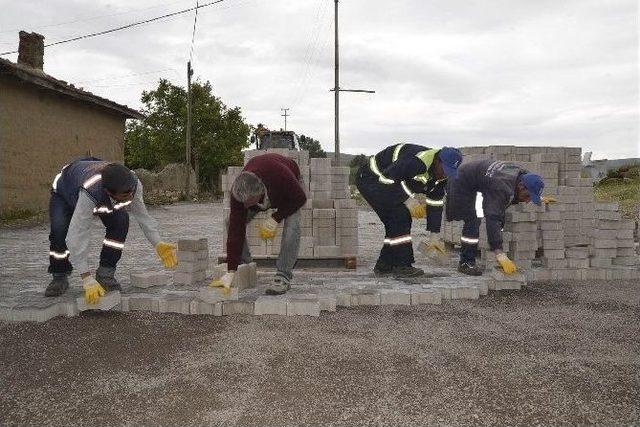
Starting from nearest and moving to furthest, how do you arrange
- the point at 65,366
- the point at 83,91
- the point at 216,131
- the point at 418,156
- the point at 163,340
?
the point at 65,366, the point at 163,340, the point at 418,156, the point at 83,91, the point at 216,131

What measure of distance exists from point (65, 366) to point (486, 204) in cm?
436

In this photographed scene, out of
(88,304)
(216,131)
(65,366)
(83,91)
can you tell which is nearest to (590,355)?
(65,366)

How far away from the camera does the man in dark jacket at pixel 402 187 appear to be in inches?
208

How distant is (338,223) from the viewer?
241 inches

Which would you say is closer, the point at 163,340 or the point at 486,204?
the point at 163,340

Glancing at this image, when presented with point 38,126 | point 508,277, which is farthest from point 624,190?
point 38,126

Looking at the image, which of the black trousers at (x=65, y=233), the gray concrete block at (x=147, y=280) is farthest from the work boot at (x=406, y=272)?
the black trousers at (x=65, y=233)

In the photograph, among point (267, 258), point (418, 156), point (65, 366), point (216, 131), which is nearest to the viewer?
point (65, 366)

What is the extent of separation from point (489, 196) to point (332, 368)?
3.31 meters

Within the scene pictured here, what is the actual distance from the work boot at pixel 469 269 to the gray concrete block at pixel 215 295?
2821 mm

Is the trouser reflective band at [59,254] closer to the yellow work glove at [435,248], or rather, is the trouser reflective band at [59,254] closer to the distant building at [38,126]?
the yellow work glove at [435,248]

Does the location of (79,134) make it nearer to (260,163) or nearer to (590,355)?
(260,163)

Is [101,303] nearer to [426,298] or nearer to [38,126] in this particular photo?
[426,298]

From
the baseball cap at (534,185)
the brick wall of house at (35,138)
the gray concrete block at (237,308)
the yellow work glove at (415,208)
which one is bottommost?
the gray concrete block at (237,308)
